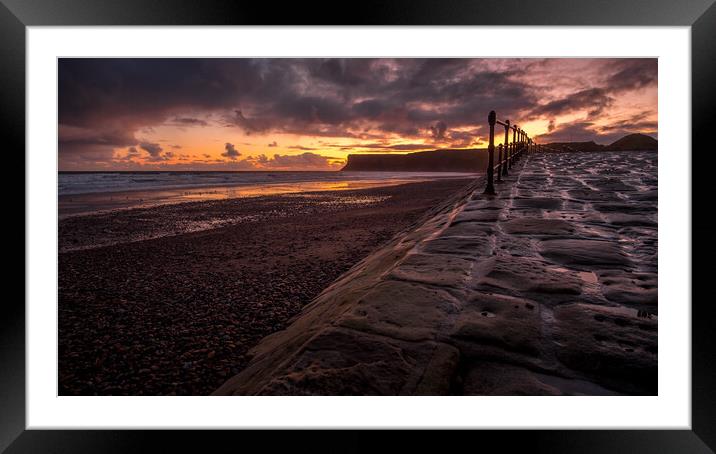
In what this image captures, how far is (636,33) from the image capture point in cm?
218

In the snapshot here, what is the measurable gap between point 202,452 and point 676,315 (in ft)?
8.74

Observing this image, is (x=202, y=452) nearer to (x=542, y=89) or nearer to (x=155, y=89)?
(x=542, y=89)

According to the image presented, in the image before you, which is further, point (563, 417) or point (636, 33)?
point (636, 33)

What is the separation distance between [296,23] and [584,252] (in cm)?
262

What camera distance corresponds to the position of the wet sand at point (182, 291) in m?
2.58

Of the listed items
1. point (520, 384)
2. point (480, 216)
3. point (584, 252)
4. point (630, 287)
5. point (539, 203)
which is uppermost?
point (539, 203)

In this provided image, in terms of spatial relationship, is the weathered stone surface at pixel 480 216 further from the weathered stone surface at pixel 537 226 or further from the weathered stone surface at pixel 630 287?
the weathered stone surface at pixel 630 287

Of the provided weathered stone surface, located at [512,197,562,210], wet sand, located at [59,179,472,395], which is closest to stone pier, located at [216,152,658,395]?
wet sand, located at [59,179,472,395]

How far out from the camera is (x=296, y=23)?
76.6 inches

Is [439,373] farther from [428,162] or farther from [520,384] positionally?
[428,162]

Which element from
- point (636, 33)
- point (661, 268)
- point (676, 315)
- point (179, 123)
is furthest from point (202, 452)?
point (179, 123)

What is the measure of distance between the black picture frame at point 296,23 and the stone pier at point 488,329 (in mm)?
371

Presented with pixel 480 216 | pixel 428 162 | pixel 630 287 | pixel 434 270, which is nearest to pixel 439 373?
pixel 434 270

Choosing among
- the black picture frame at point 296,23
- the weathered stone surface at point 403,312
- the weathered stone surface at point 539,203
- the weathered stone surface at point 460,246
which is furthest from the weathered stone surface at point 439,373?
the weathered stone surface at point 539,203
